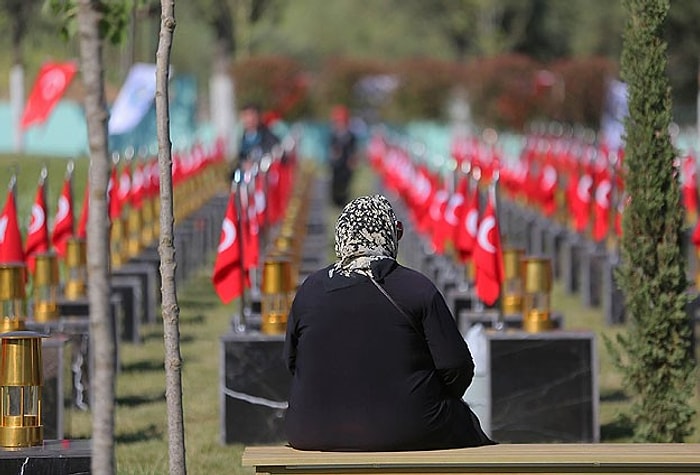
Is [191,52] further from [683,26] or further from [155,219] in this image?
[155,219]

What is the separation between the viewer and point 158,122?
7488 mm

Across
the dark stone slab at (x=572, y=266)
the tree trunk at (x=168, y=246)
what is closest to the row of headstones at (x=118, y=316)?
the tree trunk at (x=168, y=246)

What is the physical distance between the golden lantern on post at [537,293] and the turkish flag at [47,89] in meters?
26.0

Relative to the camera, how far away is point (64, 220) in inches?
651

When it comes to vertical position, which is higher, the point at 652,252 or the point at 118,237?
the point at 118,237

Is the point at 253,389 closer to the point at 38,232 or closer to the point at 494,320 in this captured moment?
the point at 494,320

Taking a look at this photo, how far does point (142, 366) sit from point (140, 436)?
352cm

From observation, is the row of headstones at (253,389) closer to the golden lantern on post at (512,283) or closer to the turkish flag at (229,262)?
the turkish flag at (229,262)

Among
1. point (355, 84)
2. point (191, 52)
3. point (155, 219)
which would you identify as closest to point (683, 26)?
point (355, 84)

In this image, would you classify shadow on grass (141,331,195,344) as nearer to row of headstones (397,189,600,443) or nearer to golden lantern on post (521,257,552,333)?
golden lantern on post (521,257,552,333)

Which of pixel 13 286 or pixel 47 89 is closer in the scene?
pixel 13 286

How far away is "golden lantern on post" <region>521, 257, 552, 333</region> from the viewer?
38.0 ft

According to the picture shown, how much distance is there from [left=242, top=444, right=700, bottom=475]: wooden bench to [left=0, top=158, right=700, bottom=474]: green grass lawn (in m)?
2.99

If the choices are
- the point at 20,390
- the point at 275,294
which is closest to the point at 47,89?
the point at 275,294
